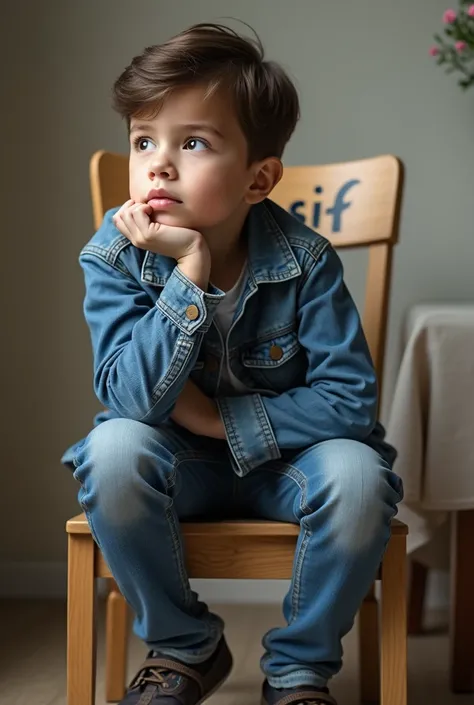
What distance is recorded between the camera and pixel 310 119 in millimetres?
1824

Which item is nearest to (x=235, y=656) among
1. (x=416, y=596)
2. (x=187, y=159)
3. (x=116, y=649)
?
(x=116, y=649)

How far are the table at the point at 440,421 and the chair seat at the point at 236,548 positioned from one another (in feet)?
1.04

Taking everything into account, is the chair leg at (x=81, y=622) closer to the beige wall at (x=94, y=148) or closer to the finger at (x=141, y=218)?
the finger at (x=141, y=218)

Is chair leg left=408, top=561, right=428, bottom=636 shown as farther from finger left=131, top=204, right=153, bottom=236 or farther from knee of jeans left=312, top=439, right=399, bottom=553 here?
finger left=131, top=204, right=153, bottom=236

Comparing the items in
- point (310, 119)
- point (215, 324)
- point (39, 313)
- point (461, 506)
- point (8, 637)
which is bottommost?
point (8, 637)

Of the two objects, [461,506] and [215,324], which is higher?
[215,324]

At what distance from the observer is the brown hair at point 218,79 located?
3.44ft

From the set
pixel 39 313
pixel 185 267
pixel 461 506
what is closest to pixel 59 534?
pixel 39 313

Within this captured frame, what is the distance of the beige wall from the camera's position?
181cm

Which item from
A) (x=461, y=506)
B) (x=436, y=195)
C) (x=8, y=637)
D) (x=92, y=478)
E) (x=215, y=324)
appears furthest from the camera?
(x=436, y=195)

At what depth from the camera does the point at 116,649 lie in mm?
1399

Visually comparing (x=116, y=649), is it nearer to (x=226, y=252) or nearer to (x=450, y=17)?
(x=226, y=252)

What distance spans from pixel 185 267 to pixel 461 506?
0.54 m

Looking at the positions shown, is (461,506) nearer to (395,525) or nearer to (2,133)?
(395,525)
